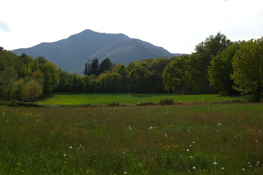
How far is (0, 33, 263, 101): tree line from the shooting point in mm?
36656

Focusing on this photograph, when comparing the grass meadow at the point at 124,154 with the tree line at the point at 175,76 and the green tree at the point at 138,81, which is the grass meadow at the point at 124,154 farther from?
the green tree at the point at 138,81

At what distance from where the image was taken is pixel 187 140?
361 inches

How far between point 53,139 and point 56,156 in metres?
1.86

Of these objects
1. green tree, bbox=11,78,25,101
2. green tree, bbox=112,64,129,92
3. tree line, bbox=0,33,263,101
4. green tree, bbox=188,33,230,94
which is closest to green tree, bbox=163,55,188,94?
tree line, bbox=0,33,263,101

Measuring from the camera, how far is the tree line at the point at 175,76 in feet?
120

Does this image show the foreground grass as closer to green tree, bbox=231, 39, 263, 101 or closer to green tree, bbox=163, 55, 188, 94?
green tree, bbox=231, 39, 263, 101

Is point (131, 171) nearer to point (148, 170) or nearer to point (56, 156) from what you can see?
point (148, 170)

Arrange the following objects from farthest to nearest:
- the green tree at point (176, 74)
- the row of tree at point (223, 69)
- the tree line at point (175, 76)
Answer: the green tree at point (176, 74)
the tree line at point (175, 76)
the row of tree at point (223, 69)

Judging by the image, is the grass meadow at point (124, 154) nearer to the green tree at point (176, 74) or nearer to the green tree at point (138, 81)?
the green tree at point (176, 74)

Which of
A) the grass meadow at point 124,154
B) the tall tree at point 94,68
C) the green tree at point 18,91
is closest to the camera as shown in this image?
the grass meadow at point 124,154

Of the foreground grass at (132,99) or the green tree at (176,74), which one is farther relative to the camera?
the green tree at (176,74)

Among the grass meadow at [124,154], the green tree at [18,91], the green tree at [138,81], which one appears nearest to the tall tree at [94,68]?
the green tree at [138,81]

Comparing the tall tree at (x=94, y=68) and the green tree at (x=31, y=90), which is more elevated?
the tall tree at (x=94, y=68)

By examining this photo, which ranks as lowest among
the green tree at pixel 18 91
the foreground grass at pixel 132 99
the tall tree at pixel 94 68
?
the foreground grass at pixel 132 99
